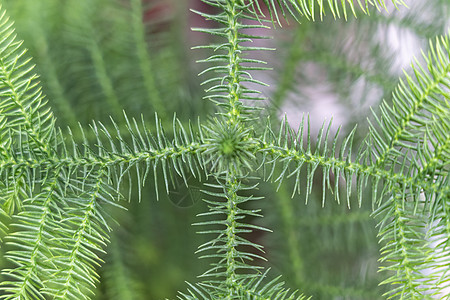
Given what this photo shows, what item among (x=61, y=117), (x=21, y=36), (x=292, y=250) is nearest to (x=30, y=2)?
(x=21, y=36)

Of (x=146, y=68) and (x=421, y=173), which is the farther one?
(x=146, y=68)

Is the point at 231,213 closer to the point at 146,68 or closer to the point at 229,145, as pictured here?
the point at 229,145

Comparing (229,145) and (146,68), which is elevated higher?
(146,68)

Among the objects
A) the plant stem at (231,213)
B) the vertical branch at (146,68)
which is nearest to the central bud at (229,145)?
the plant stem at (231,213)

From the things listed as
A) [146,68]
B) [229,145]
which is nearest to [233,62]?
[229,145]

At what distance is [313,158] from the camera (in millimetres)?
320

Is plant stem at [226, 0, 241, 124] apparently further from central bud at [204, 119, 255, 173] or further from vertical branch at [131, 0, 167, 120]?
vertical branch at [131, 0, 167, 120]

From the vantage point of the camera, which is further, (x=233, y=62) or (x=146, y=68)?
(x=146, y=68)

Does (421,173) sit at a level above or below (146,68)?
below

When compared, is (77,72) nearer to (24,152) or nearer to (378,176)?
(24,152)

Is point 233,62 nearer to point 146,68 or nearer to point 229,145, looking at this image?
point 229,145

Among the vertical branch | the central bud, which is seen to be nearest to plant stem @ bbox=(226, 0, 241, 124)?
the central bud

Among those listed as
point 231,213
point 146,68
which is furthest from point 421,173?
point 146,68

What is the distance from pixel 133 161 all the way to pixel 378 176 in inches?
6.4
